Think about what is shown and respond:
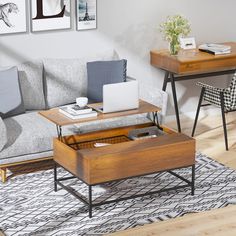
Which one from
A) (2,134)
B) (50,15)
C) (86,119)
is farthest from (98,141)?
(50,15)

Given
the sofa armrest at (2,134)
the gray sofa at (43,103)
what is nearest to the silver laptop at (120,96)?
the gray sofa at (43,103)

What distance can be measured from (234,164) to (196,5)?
1.77 m

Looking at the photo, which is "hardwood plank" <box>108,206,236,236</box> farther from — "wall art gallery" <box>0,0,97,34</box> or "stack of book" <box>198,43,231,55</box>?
"wall art gallery" <box>0,0,97,34</box>

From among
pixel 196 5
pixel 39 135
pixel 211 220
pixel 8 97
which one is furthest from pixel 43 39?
pixel 211 220

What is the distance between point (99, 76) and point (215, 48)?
1182 mm

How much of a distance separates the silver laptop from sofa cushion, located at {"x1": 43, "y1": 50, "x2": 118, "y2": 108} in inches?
32.0

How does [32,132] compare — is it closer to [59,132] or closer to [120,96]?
[59,132]

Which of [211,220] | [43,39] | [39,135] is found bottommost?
[211,220]

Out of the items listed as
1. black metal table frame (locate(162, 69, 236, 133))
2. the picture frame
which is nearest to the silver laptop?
black metal table frame (locate(162, 69, 236, 133))

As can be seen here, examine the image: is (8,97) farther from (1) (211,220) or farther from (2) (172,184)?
(1) (211,220)

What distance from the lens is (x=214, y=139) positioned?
6.27 m

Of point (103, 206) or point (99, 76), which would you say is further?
point (99, 76)

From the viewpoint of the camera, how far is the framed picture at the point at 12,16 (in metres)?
5.70

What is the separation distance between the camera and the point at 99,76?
233 inches
